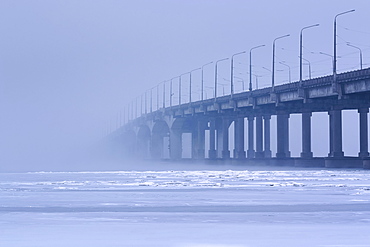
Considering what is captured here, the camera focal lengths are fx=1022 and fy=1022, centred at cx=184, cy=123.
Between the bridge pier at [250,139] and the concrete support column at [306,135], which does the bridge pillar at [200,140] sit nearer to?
the bridge pier at [250,139]

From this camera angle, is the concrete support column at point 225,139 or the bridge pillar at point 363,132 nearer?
the bridge pillar at point 363,132

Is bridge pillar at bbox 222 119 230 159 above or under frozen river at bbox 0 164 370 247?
above

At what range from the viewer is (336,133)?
11675 cm

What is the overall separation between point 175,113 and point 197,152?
31.8 ft

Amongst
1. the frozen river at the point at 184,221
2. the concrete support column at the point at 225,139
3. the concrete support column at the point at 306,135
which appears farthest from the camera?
the concrete support column at the point at 225,139

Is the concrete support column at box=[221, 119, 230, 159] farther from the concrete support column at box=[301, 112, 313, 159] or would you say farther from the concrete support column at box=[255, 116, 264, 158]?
the concrete support column at box=[301, 112, 313, 159]

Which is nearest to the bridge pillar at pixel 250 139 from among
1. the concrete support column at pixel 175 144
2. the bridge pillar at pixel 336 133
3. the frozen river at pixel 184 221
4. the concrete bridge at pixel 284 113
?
the concrete bridge at pixel 284 113

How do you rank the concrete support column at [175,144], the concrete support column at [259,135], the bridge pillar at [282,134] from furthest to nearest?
the concrete support column at [175,144] → the concrete support column at [259,135] → the bridge pillar at [282,134]

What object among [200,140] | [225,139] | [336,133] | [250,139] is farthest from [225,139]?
[336,133]

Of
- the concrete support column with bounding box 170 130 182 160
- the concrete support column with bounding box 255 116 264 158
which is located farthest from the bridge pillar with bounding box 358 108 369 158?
the concrete support column with bounding box 170 130 182 160

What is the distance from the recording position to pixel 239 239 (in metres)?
17.1

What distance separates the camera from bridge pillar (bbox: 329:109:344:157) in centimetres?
11397

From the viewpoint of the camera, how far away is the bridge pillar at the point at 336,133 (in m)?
114

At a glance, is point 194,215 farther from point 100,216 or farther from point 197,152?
point 197,152
